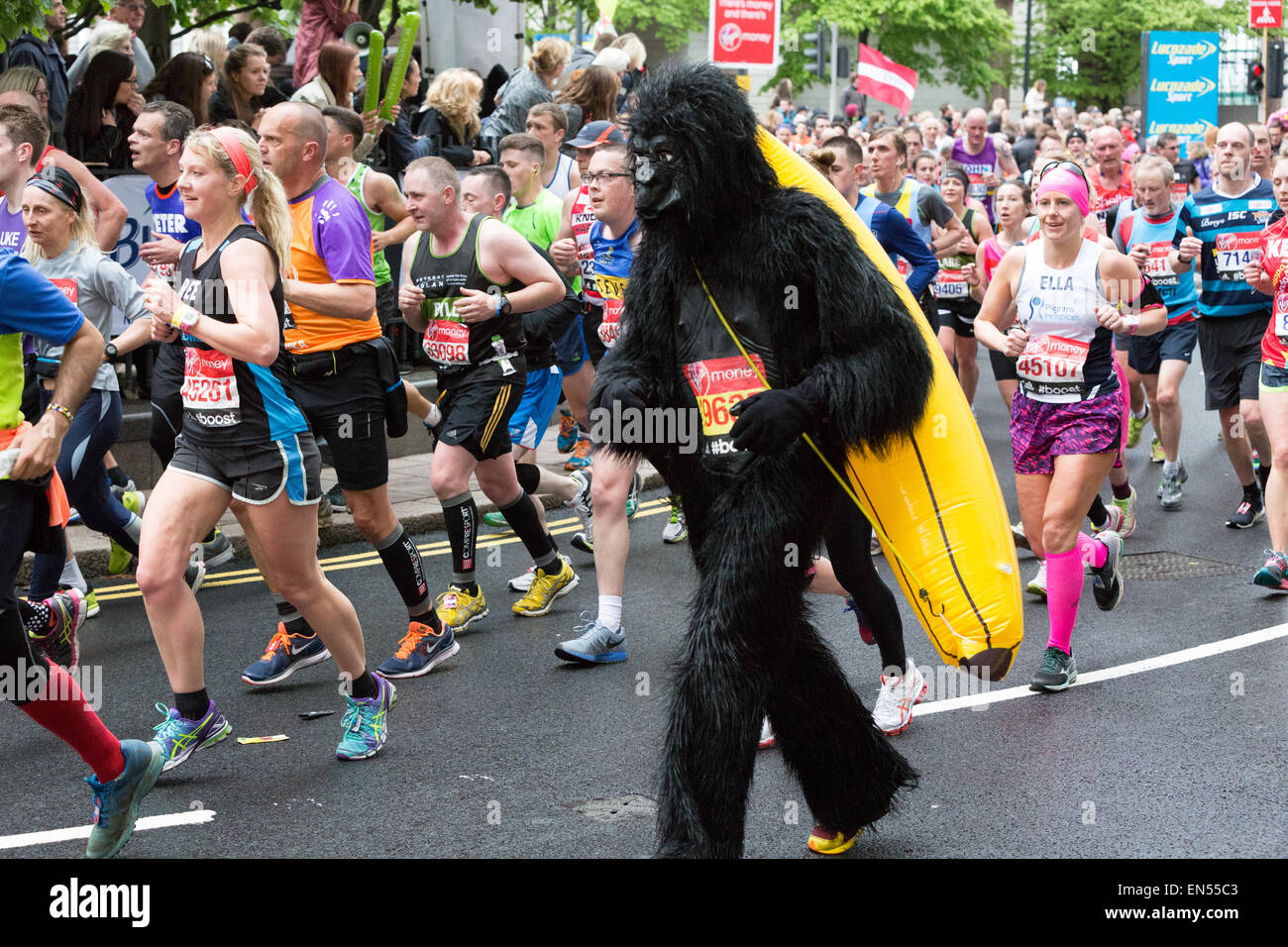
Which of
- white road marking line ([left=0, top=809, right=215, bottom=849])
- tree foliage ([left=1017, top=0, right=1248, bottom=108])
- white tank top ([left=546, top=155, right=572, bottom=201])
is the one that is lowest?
white road marking line ([left=0, top=809, right=215, bottom=849])

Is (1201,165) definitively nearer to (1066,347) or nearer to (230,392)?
(1066,347)

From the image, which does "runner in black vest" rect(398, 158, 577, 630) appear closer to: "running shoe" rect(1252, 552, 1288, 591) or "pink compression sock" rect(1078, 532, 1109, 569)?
"pink compression sock" rect(1078, 532, 1109, 569)

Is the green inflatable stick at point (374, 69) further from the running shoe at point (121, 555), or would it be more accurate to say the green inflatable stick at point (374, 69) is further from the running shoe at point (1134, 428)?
the running shoe at point (1134, 428)

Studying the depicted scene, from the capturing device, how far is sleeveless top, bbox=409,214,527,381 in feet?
22.2

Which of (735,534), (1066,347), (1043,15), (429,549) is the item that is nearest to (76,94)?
(429,549)

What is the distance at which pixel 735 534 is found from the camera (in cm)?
397

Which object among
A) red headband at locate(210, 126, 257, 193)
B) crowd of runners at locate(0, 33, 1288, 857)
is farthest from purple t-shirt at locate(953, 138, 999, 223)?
red headband at locate(210, 126, 257, 193)

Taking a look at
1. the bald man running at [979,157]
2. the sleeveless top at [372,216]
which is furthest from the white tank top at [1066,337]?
the bald man running at [979,157]

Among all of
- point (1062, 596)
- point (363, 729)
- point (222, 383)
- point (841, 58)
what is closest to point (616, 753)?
point (363, 729)

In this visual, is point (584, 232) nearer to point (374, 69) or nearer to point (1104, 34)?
point (374, 69)

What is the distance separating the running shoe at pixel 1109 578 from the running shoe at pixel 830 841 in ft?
8.74

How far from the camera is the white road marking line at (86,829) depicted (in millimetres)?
4472

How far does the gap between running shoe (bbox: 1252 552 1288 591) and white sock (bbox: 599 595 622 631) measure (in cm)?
315

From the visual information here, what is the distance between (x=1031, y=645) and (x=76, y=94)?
287 inches
